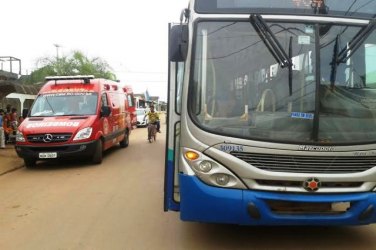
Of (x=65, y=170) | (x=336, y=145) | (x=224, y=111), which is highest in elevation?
(x=224, y=111)

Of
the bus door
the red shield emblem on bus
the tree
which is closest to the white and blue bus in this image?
the red shield emblem on bus

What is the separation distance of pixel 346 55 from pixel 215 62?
1354mm

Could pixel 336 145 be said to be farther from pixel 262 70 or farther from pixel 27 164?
pixel 27 164

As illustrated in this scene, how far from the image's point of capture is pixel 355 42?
4.95m

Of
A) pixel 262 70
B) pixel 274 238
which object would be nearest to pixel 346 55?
pixel 262 70

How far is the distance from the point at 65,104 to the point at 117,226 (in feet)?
24.5

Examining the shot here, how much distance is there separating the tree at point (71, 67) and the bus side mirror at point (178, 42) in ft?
152

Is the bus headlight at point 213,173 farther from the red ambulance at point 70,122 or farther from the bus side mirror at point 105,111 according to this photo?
the bus side mirror at point 105,111

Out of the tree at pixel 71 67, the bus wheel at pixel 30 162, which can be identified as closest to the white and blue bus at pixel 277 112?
the bus wheel at pixel 30 162

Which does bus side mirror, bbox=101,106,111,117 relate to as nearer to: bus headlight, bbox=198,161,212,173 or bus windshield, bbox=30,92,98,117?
bus windshield, bbox=30,92,98,117

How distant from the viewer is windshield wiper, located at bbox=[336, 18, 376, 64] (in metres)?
4.92

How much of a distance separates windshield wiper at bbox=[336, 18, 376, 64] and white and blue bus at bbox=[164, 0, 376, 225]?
0.01m

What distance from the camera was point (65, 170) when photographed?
11570 mm

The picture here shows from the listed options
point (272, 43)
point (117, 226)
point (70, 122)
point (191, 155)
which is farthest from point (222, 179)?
point (70, 122)
